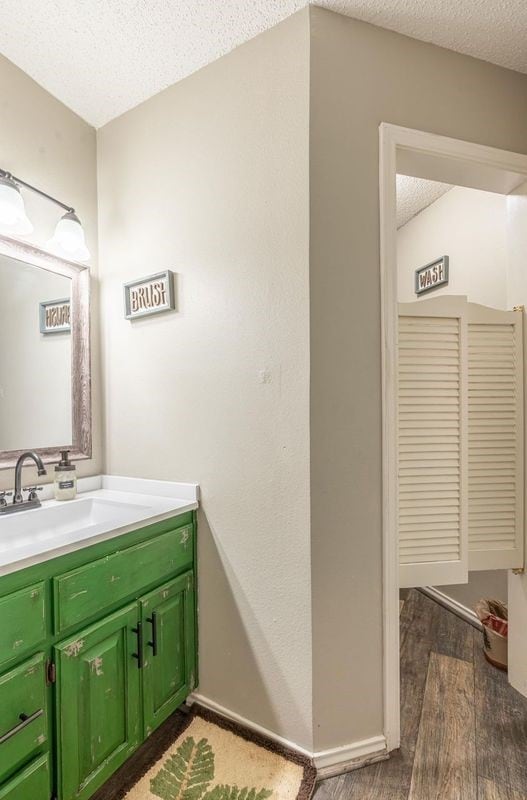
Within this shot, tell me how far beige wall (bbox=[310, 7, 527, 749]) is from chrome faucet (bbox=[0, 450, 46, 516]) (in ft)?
3.26

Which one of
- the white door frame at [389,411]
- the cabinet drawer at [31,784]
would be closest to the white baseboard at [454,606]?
the white door frame at [389,411]

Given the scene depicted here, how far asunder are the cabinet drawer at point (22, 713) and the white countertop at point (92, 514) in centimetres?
27

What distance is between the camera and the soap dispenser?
5.22ft

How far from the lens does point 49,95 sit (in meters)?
1.69

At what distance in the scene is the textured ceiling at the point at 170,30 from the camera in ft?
4.37

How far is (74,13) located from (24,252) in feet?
2.75

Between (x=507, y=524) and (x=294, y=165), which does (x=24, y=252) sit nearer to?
(x=294, y=165)

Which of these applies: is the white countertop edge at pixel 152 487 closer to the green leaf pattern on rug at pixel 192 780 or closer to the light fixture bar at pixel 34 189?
the green leaf pattern on rug at pixel 192 780

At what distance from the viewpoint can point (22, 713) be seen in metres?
0.99

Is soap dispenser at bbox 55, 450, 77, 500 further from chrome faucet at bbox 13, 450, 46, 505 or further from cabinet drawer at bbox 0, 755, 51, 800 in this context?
cabinet drawer at bbox 0, 755, 51, 800

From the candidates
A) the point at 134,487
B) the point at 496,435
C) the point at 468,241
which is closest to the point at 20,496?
the point at 134,487

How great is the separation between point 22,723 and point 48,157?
2.00 meters

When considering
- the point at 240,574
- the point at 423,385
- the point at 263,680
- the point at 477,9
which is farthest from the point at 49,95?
the point at 263,680

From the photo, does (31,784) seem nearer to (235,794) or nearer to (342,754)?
(235,794)
